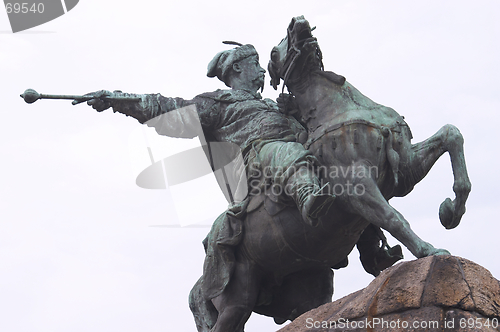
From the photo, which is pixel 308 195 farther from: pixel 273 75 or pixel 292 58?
pixel 273 75

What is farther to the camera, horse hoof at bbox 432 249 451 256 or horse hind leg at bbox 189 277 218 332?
horse hind leg at bbox 189 277 218 332

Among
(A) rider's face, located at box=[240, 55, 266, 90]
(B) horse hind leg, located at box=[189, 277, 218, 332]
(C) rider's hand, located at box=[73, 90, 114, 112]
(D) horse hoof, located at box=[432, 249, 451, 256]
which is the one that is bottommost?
(B) horse hind leg, located at box=[189, 277, 218, 332]

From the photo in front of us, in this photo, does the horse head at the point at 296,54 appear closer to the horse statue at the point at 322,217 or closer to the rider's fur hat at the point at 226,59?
the horse statue at the point at 322,217

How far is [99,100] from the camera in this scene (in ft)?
26.5

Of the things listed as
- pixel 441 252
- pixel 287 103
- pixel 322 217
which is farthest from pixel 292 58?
pixel 441 252

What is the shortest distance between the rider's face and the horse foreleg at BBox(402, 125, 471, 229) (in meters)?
2.26

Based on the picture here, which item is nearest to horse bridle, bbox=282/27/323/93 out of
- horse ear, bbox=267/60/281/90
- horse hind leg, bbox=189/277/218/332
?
horse ear, bbox=267/60/281/90

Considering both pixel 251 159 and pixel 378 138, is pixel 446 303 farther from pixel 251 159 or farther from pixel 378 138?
pixel 251 159

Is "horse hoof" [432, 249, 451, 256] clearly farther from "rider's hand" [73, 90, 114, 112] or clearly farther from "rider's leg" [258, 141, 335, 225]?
"rider's hand" [73, 90, 114, 112]

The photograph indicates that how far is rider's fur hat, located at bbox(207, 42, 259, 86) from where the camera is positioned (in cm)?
863

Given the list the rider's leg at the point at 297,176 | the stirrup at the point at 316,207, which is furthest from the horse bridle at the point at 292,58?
the stirrup at the point at 316,207

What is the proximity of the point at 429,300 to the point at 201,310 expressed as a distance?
3096mm

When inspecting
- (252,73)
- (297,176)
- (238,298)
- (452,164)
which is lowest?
(238,298)

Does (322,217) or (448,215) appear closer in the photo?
(448,215)
